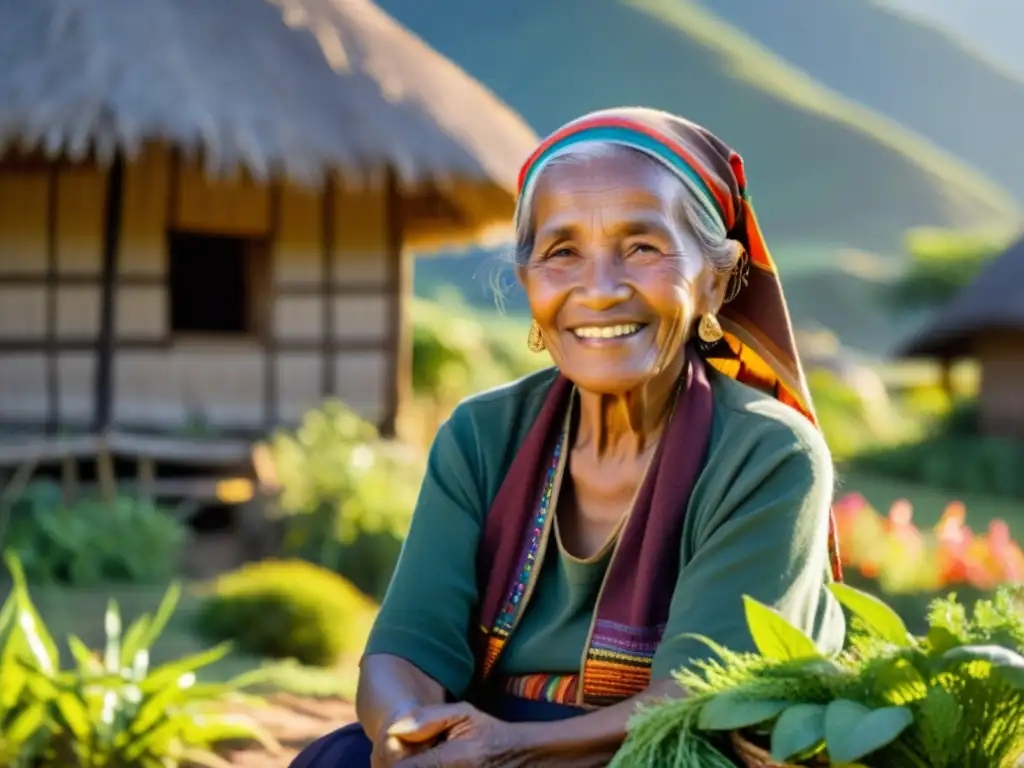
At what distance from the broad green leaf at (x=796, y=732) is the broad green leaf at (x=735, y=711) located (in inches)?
1.1

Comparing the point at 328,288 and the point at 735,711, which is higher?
the point at 328,288

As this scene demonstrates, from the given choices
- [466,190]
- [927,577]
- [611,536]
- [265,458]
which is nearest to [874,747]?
[611,536]

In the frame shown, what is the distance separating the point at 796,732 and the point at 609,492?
0.80 metres

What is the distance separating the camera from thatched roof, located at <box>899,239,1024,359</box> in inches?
643

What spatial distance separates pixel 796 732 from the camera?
1754mm

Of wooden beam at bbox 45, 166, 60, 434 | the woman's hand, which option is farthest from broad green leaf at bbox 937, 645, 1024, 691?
wooden beam at bbox 45, 166, 60, 434

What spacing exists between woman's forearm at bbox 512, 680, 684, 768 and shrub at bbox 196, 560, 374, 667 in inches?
154

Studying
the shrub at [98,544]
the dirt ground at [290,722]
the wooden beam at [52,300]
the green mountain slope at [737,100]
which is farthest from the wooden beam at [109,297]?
the green mountain slope at [737,100]

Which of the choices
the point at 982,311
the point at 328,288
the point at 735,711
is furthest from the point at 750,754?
the point at 982,311

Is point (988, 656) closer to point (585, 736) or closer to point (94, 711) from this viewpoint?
point (585, 736)

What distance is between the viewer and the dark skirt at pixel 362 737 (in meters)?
2.42

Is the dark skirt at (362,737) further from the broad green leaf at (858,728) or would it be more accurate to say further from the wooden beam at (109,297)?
the wooden beam at (109,297)

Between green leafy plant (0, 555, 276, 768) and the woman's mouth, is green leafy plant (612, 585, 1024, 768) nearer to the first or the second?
the woman's mouth

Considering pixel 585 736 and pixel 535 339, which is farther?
pixel 535 339
